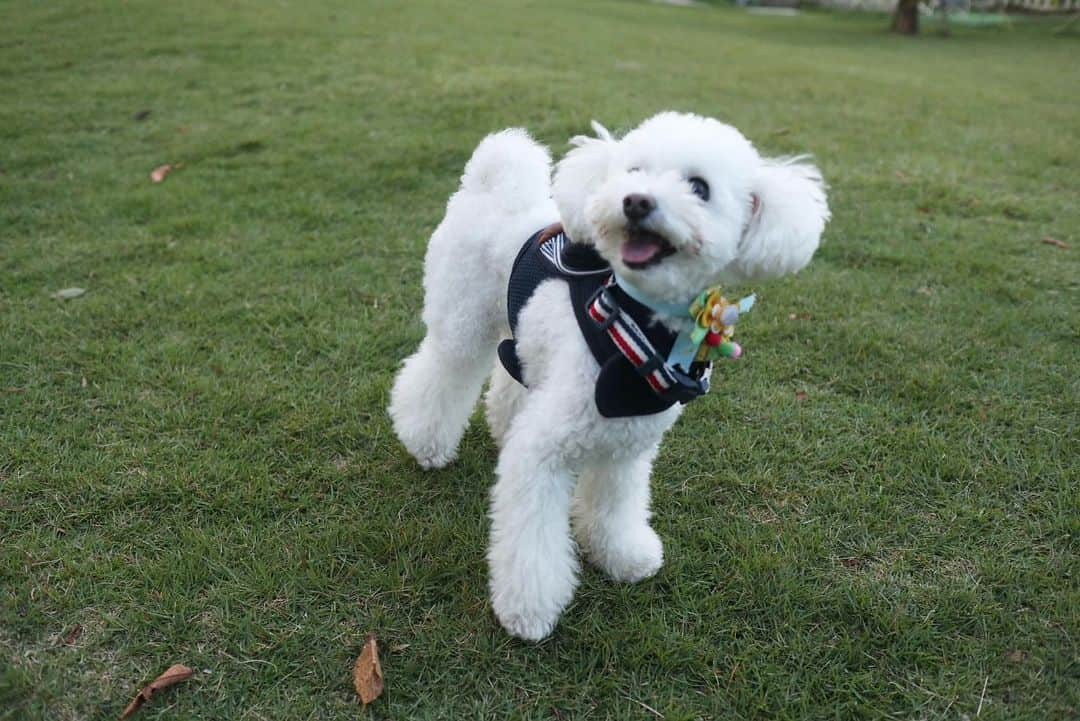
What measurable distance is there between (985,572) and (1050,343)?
187cm

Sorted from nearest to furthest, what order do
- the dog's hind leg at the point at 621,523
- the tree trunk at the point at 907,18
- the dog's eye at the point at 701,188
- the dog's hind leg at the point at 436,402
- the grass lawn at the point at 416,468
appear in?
the dog's eye at the point at 701,188 → the grass lawn at the point at 416,468 → the dog's hind leg at the point at 621,523 → the dog's hind leg at the point at 436,402 → the tree trunk at the point at 907,18

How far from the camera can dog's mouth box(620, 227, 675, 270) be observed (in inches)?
75.9

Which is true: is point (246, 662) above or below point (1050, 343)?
below

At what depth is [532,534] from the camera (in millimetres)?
2287

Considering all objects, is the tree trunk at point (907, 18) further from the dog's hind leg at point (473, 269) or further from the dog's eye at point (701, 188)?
the dog's eye at point (701, 188)

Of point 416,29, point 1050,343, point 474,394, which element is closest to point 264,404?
point 474,394

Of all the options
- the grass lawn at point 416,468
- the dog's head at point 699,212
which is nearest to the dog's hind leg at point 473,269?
the grass lawn at point 416,468

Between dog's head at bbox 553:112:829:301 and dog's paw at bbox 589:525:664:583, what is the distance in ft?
3.08

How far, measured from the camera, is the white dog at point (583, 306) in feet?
6.38

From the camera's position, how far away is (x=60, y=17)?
33.6ft

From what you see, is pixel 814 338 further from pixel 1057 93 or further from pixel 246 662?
pixel 1057 93

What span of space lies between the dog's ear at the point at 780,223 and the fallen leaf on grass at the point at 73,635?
2.26 metres

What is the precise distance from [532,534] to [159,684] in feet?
3.76

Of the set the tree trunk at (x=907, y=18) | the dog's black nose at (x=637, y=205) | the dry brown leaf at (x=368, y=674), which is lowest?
the dry brown leaf at (x=368, y=674)
